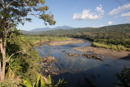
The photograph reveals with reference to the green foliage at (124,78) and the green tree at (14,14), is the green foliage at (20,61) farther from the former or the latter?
the green foliage at (124,78)

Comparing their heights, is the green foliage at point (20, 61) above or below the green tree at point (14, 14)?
below

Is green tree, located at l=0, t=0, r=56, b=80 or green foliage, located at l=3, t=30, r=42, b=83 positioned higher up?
green tree, located at l=0, t=0, r=56, b=80

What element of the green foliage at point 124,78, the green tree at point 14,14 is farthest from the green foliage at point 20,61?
the green foliage at point 124,78

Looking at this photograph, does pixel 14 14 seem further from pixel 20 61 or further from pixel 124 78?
pixel 124 78

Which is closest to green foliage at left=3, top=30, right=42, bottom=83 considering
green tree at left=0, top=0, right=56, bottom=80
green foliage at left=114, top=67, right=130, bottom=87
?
green tree at left=0, top=0, right=56, bottom=80

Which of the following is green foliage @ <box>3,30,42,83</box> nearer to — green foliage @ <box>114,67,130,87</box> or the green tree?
the green tree

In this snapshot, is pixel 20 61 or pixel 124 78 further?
pixel 20 61

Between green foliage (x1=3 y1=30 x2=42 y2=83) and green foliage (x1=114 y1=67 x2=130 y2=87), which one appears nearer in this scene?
green foliage (x1=114 y1=67 x2=130 y2=87)

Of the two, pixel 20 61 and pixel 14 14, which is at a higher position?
pixel 14 14

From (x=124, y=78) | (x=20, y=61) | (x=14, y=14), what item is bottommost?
(x=20, y=61)

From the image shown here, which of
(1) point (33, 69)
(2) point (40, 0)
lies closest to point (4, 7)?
(2) point (40, 0)

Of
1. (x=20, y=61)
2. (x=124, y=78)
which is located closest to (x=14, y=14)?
(x=20, y=61)

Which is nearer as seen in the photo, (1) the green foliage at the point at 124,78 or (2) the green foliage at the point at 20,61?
(1) the green foliage at the point at 124,78

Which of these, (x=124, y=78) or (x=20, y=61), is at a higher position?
(x=124, y=78)
